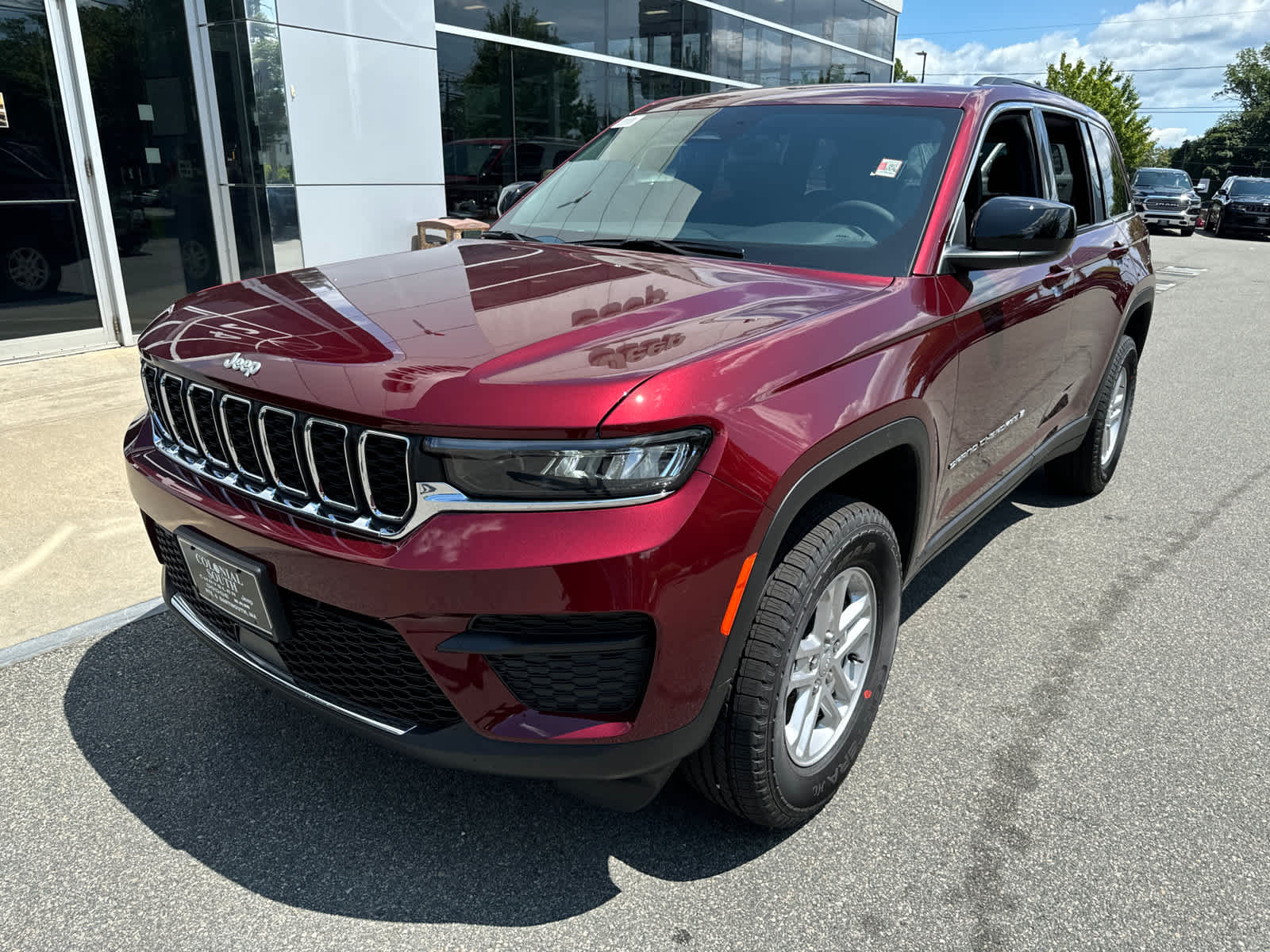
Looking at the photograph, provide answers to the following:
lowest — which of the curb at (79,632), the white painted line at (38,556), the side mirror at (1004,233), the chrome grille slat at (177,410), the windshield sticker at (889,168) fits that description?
the curb at (79,632)

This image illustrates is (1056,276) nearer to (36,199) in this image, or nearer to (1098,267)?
(1098,267)

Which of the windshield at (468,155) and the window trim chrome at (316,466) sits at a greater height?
the windshield at (468,155)

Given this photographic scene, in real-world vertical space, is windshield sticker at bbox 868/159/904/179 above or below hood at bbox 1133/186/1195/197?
above

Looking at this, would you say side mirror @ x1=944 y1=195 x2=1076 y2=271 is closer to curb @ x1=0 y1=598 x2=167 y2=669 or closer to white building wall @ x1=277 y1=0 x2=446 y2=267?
curb @ x1=0 y1=598 x2=167 y2=669

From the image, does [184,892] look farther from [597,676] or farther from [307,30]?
[307,30]

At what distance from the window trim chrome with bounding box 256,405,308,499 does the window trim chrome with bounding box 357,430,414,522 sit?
0.16 m

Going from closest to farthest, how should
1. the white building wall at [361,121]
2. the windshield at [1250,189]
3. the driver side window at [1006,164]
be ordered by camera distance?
1. the driver side window at [1006,164]
2. the white building wall at [361,121]
3. the windshield at [1250,189]

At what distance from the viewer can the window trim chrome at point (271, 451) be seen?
204 centimetres

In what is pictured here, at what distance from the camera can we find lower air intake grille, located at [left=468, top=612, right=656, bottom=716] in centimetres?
185

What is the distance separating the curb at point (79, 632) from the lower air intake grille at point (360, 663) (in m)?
1.22

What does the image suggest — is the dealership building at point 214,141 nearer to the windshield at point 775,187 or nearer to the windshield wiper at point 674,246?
the windshield at point 775,187

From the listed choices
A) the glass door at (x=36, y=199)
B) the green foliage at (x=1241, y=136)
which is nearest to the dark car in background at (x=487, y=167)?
the glass door at (x=36, y=199)

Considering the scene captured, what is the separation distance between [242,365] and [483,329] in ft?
1.79

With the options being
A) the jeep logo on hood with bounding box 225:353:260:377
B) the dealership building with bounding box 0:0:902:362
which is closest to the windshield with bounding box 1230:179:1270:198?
the dealership building with bounding box 0:0:902:362
